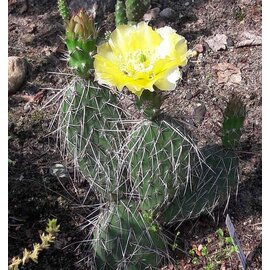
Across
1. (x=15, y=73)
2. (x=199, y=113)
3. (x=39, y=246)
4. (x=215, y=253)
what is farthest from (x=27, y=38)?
(x=39, y=246)

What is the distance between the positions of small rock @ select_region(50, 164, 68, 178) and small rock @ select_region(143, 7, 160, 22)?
1.01 m

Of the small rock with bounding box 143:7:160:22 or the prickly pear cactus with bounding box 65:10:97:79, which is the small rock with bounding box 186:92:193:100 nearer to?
the small rock with bounding box 143:7:160:22

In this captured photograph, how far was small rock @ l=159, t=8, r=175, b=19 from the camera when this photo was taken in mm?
3014

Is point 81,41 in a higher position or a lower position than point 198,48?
higher

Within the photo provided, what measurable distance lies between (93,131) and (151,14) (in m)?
1.32

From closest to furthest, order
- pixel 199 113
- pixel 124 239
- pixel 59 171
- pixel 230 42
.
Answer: pixel 124 239 < pixel 59 171 < pixel 199 113 < pixel 230 42

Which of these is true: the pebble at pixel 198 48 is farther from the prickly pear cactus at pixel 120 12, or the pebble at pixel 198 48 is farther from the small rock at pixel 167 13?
the prickly pear cactus at pixel 120 12

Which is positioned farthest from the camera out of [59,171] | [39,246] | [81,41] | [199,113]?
[199,113]

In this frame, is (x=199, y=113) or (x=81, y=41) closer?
(x=81, y=41)

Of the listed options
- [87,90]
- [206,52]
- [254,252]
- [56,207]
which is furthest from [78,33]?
[206,52]

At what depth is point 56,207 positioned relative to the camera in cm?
229

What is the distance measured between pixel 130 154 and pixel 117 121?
0.13 meters

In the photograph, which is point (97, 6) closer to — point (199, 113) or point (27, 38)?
point (27, 38)

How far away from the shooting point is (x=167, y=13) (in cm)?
301
